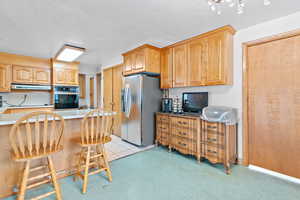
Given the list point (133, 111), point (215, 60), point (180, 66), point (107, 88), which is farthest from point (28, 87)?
point (215, 60)

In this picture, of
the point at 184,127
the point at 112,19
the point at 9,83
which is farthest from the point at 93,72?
the point at 184,127

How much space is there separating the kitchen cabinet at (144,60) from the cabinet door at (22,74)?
2.99 meters

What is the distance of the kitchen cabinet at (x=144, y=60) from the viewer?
3.30 meters

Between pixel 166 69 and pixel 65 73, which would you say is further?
pixel 65 73

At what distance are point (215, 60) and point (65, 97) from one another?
4.42m

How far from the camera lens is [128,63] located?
12.4 feet

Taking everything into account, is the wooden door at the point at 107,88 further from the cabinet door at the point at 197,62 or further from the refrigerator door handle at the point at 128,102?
the cabinet door at the point at 197,62

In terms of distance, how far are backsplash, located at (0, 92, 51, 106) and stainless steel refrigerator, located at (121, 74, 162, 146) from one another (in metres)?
2.94

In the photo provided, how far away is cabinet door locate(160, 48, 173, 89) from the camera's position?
3.34 meters

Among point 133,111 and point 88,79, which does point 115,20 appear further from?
point 88,79

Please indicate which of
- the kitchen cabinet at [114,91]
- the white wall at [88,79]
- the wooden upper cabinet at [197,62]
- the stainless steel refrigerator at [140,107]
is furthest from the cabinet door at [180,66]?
the white wall at [88,79]

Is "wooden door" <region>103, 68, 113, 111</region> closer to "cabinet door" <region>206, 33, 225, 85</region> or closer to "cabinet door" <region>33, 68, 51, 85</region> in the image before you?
"cabinet door" <region>33, 68, 51, 85</region>

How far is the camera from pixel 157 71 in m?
3.53

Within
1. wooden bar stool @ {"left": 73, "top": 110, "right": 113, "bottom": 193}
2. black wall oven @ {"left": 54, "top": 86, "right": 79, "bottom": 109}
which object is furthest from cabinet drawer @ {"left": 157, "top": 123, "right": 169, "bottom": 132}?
black wall oven @ {"left": 54, "top": 86, "right": 79, "bottom": 109}
